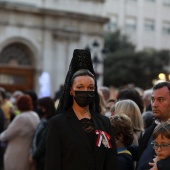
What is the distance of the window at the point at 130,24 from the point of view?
58.4 m

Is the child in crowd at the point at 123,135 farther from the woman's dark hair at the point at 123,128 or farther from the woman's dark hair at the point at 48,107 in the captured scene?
the woman's dark hair at the point at 48,107

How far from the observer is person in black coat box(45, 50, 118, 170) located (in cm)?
490

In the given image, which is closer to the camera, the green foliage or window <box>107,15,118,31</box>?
the green foliage

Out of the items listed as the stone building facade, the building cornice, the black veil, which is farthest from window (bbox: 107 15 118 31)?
the black veil

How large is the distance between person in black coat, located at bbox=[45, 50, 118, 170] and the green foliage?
42568mm

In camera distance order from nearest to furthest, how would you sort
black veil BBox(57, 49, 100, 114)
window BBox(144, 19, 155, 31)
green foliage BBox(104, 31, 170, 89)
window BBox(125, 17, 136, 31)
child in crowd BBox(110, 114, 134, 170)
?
black veil BBox(57, 49, 100, 114), child in crowd BBox(110, 114, 134, 170), green foliage BBox(104, 31, 170, 89), window BBox(125, 17, 136, 31), window BBox(144, 19, 155, 31)

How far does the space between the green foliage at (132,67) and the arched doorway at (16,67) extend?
19682 millimetres

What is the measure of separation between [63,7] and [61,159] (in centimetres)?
2497

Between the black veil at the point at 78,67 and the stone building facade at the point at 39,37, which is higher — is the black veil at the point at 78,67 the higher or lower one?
the lower one

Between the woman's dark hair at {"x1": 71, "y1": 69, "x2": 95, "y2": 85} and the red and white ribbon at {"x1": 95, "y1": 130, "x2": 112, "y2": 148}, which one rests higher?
the woman's dark hair at {"x1": 71, "y1": 69, "x2": 95, "y2": 85}

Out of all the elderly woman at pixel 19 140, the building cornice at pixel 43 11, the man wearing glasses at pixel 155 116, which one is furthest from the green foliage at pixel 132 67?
the man wearing glasses at pixel 155 116

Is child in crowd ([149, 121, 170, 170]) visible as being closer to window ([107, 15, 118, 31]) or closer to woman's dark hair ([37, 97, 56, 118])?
woman's dark hair ([37, 97, 56, 118])

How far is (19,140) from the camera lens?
995cm

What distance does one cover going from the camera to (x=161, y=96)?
18.8 feet
